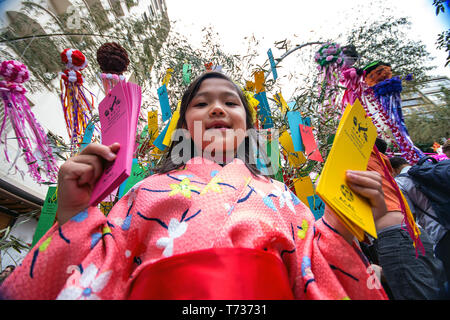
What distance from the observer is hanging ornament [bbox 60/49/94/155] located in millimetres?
1537

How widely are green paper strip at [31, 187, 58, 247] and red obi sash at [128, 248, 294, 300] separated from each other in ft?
2.69

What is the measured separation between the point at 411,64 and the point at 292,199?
3.32 m

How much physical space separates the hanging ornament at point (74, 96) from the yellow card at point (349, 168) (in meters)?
1.67

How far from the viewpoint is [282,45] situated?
88.7 inches

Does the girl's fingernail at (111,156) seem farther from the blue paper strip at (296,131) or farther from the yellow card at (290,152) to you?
the yellow card at (290,152)

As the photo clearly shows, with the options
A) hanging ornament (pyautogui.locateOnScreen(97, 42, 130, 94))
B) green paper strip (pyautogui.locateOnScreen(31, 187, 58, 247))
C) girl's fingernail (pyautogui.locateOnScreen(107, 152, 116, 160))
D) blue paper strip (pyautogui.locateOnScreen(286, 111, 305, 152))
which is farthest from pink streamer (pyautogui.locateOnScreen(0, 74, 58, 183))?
blue paper strip (pyautogui.locateOnScreen(286, 111, 305, 152))

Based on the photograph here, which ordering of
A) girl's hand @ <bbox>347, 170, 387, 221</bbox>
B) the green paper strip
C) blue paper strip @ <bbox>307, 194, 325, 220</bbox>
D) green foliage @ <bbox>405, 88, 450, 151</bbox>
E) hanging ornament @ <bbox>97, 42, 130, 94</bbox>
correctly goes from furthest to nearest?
green foliage @ <bbox>405, 88, 450, 151</bbox>
hanging ornament @ <bbox>97, 42, 130, 94</bbox>
blue paper strip @ <bbox>307, 194, 325, 220</bbox>
the green paper strip
girl's hand @ <bbox>347, 170, 387, 221</bbox>

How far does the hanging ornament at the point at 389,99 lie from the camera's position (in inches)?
72.7

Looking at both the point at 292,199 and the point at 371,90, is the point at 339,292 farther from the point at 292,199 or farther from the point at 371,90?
the point at 371,90

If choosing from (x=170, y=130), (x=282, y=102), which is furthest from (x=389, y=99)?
(x=170, y=130)

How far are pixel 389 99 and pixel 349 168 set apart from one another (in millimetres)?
1771

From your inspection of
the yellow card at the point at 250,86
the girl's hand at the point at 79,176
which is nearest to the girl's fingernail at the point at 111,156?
the girl's hand at the point at 79,176

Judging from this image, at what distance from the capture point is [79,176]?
0.63 meters

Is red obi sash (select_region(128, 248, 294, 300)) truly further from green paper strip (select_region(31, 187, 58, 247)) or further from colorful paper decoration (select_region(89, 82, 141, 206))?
green paper strip (select_region(31, 187, 58, 247))
